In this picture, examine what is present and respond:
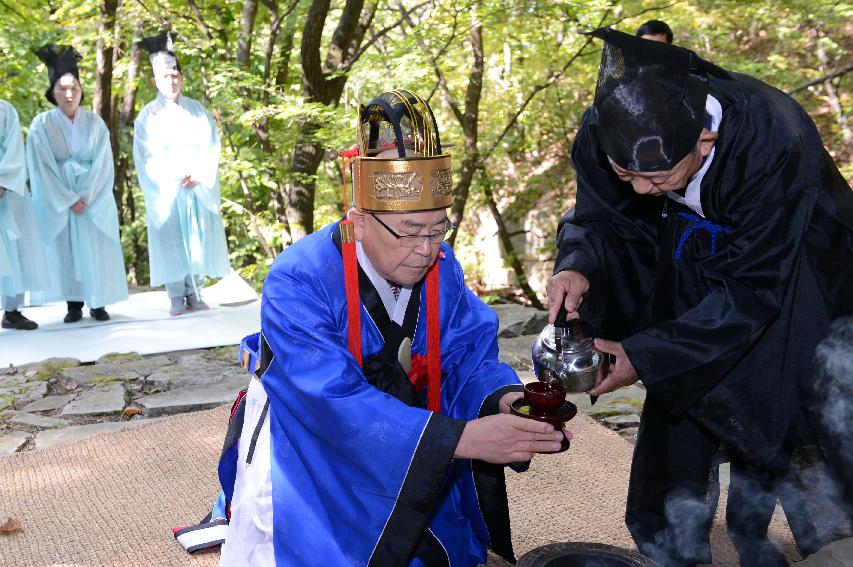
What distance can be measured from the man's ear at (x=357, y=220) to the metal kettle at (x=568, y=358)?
0.74 m

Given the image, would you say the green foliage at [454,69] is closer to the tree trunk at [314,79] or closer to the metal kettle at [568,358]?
the tree trunk at [314,79]

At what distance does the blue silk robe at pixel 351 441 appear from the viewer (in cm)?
254

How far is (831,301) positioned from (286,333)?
1.83 meters

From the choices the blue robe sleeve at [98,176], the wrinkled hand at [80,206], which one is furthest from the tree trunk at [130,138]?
the wrinkled hand at [80,206]

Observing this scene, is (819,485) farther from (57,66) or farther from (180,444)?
(57,66)

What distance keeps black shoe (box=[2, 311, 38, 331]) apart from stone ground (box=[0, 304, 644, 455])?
1.90 m

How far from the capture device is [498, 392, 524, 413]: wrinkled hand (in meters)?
2.81

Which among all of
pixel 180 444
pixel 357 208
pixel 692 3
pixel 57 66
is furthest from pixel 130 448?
pixel 692 3

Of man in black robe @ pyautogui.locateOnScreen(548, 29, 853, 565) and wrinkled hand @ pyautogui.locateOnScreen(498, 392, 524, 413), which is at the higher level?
man in black robe @ pyautogui.locateOnScreen(548, 29, 853, 565)

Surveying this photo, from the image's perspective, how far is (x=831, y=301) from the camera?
9.04 feet

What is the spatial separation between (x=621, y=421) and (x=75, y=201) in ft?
21.2

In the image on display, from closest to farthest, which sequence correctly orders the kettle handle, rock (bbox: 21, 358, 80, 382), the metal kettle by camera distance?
the metal kettle → the kettle handle → rock (bbox: 21, 358, 80, 382)

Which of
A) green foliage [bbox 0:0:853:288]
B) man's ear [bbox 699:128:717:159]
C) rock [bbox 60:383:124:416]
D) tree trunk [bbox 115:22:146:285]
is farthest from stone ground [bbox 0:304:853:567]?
tree trunk [bbox 115:22:146:285]

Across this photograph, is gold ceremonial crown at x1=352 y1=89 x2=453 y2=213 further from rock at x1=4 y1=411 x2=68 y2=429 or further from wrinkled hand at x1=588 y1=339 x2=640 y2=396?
rock at x1=4 y1=411 x2=68 y2=429
